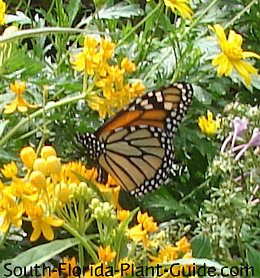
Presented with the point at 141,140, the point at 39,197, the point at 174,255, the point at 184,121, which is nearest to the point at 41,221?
the point at 39,197

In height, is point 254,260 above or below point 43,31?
below

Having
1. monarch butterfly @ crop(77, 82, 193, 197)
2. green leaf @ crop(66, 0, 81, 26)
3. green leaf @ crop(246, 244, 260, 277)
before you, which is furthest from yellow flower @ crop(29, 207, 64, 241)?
green leaf @ crop(66, 0, 81, 26)

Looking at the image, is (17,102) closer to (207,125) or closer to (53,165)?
(53,165)

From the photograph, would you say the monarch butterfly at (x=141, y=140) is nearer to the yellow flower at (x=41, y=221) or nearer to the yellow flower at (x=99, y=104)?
Result: the yellow flower at (x=99, y=104)

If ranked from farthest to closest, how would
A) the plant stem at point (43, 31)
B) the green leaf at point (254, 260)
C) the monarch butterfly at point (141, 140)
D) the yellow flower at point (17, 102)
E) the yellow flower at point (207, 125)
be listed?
1. the yellow flower at point (207, 125)
2. the monarch butterfly at point (141, 140)
3. the yellow flower at point (17, 102)
4. the green leaf at point (254, 260)
5. the plant stem at point (43, 31)

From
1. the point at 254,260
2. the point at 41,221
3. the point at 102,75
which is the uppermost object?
the point at 102,75

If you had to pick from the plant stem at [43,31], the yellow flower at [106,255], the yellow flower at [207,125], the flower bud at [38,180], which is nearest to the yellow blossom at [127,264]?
the yellow flower at [106,255]

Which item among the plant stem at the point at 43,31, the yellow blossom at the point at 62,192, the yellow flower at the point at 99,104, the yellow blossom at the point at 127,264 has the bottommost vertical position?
the yellow blossom at the point at 127,264

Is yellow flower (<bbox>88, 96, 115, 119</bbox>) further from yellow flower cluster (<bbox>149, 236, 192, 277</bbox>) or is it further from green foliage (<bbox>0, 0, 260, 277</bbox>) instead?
yellow flower cluster (<bbox>149, 236, 192, 277</bbox>)

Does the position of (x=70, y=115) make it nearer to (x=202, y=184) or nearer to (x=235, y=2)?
(x=202, y=184)
